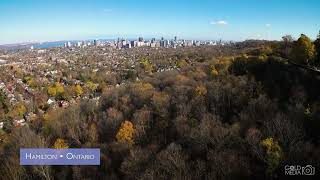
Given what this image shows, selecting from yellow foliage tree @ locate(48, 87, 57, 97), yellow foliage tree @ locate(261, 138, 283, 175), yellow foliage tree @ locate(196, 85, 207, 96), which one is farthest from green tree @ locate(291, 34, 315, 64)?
yellow foliage tree @ locate(48, 87, 57, 97)

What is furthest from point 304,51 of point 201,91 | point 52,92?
point 52,92

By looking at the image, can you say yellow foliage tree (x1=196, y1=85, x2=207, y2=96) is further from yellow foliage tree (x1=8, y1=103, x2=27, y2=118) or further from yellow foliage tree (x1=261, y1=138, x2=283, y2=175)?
yellow foliage tree (x1=8, y1=103, x2=27, y2=118)

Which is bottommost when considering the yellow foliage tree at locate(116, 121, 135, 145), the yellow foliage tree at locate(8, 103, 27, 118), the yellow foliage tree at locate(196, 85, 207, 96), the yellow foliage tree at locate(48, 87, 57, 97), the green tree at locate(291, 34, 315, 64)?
the yellow foliage tree at locate(8, 103, 27, 118)

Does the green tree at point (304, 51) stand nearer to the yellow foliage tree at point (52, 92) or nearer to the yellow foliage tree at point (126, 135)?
the yellow foliage tree at point (126, 135)

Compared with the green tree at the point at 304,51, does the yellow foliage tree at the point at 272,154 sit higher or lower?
lower

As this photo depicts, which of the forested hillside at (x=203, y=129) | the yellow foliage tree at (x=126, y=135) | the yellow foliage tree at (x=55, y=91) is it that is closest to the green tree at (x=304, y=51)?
the forested hillside at (x=203, y=129)

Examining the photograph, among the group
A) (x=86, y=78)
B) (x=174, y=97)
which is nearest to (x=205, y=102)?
(x=174, y=97)
